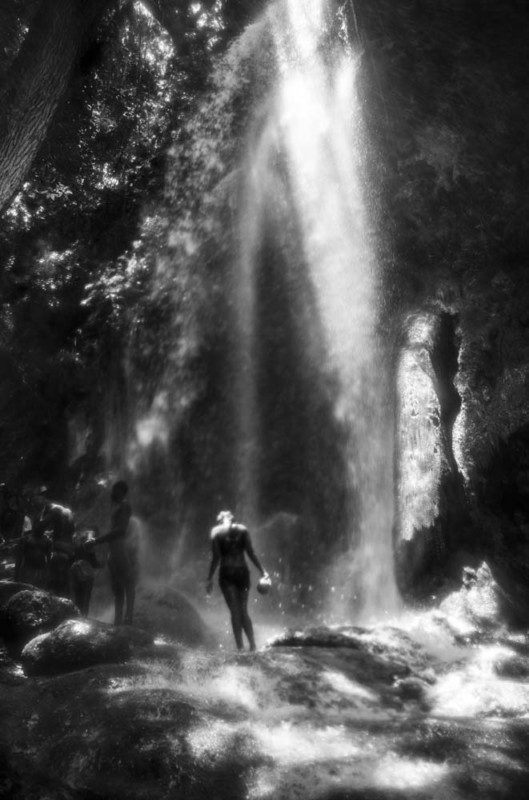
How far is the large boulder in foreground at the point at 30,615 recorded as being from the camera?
621 centimetres

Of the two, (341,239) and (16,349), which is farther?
(16,349)

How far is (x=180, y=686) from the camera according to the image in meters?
4.83

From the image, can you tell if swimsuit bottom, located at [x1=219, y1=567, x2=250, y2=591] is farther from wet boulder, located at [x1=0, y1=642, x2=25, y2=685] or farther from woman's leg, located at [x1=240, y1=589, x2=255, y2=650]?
wet boulder, located at [x1=0, y1=642, x2=25, y2=685]

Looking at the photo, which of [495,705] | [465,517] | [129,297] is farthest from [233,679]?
[129,297]

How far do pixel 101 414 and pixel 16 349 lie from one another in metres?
2.76

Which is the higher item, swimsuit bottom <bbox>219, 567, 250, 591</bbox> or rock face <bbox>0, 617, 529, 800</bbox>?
swimsuit bottom <bbox>219, 567, 250, 591</bbox>

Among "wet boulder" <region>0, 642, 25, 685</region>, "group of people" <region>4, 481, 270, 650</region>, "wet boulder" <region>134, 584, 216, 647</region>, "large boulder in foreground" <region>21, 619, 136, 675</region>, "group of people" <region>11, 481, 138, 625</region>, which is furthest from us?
"group of people" <region>11, 481, 138, 625</region>

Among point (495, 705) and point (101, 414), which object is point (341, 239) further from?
point (495, 705)

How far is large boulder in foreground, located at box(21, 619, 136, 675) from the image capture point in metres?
5.33

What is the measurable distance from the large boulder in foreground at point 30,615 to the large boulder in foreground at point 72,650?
0.69 m

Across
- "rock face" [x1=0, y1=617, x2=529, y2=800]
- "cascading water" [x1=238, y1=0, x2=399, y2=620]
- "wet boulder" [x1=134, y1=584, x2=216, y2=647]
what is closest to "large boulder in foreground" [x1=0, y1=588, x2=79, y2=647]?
"rock face" [x1=0, y1=617, x2=529, y2=800]

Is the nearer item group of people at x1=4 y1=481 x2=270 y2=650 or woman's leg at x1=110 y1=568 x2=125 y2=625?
group of people at x1=4 y1=481 x2=270 y2=650

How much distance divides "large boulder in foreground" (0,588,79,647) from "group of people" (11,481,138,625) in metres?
1.89

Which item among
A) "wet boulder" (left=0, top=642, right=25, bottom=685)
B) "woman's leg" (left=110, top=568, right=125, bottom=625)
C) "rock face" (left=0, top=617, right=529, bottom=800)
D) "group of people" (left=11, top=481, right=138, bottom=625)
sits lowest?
"rock face" (left=0, top=617, right=529, bottom=800)
